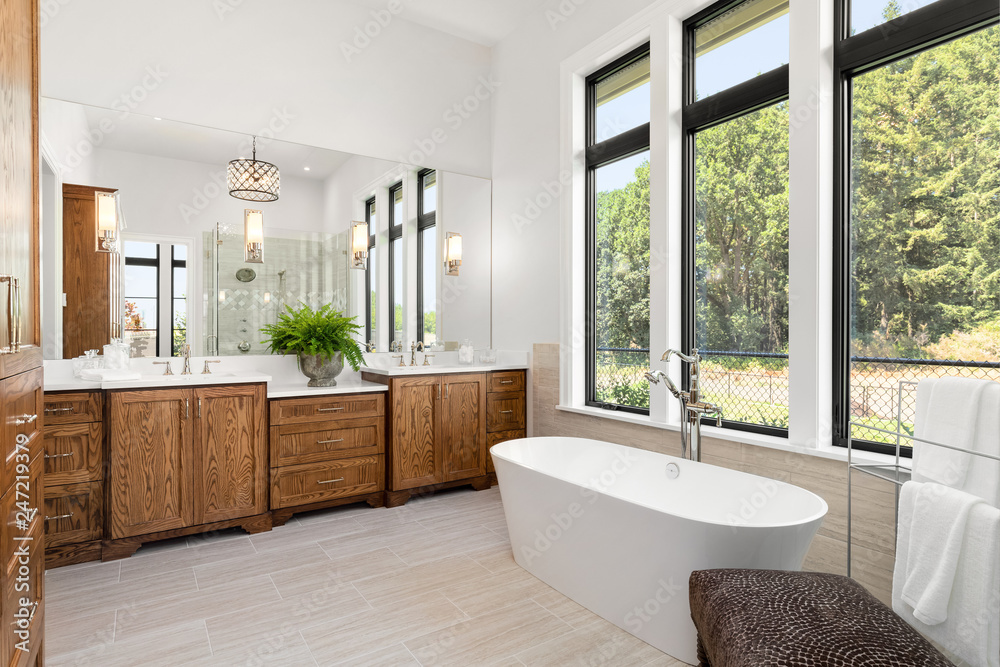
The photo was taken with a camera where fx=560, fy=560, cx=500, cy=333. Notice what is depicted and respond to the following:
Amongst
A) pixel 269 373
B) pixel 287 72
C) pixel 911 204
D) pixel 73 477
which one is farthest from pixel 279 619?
pixel 287 72

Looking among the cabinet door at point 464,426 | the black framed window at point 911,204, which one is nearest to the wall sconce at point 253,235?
the cabinet door at point 464,426

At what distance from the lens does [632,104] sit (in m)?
3.64

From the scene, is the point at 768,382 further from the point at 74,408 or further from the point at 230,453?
the point at 74,408

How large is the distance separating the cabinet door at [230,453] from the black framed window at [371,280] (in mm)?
1041

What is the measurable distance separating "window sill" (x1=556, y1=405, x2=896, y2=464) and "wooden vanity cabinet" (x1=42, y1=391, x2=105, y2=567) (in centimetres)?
272

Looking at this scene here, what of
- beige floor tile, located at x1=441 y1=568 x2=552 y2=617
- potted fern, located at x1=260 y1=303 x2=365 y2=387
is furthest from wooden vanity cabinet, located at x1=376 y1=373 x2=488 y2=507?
beige floor tile, located at x1=441 y1=568 x2=552 y2=617

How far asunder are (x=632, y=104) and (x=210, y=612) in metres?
3.59

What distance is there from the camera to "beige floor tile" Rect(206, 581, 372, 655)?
2.04m

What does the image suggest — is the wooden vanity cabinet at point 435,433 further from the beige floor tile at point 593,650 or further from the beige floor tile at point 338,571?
the beige floor tile at point 593,650

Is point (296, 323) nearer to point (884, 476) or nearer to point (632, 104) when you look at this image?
point (632, 104)

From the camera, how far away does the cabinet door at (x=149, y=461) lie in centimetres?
277

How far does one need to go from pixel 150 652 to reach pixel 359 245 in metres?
2.68

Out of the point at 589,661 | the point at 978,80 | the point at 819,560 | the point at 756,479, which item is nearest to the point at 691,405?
the point at 756,479

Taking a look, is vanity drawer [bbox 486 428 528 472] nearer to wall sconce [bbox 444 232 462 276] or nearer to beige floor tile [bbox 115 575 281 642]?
wall sconce [bbox 444 232 462 276]
